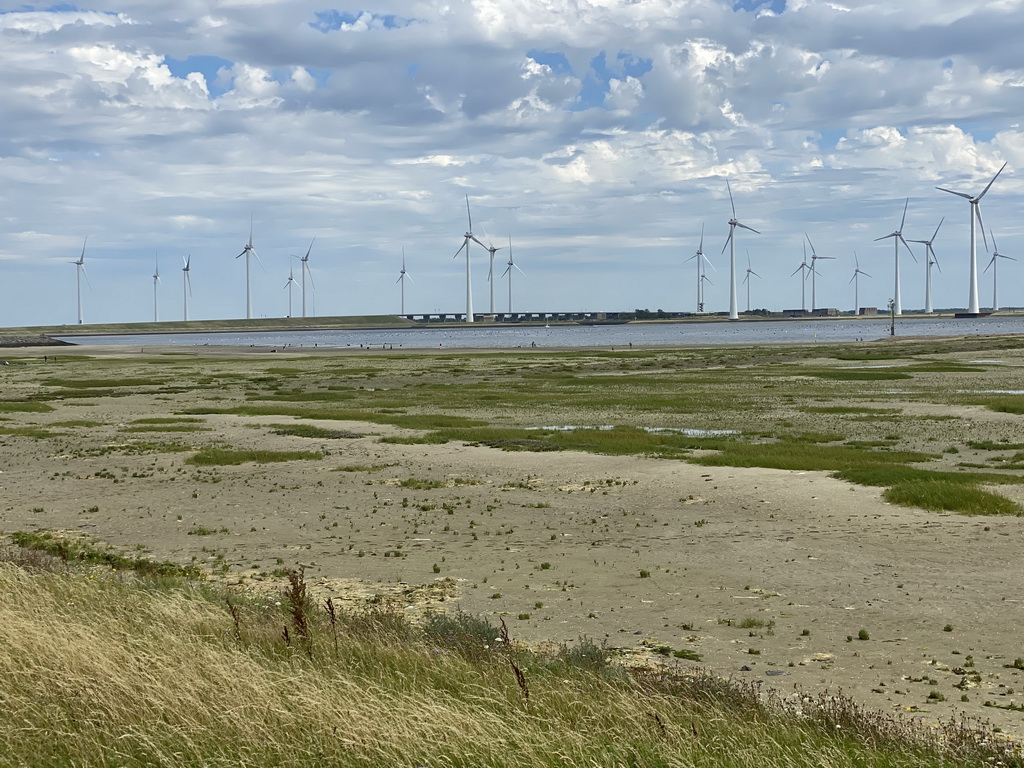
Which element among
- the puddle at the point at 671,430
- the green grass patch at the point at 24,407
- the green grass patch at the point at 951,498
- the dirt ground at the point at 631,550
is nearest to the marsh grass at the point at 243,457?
the dirt ground at the point at 631,550

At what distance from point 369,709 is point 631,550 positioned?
12889mm

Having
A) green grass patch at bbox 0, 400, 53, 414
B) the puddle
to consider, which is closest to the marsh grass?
the puddle

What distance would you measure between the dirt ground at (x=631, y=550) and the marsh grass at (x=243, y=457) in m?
1.01

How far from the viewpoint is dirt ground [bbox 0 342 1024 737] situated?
1502 centimetres

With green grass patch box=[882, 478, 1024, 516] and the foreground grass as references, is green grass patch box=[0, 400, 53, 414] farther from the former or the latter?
the foreground grass

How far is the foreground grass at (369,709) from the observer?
9633 mm

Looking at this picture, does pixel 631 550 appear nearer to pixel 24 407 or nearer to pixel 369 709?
pixel 369 709

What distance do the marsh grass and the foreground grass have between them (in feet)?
78.2

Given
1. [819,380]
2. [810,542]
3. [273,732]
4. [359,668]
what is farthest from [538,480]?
[819,380]

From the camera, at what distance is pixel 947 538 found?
2267 centimetres

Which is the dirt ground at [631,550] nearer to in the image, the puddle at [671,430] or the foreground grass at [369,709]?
the foreground grass at [369,709]

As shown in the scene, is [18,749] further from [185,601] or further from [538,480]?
[538,480]

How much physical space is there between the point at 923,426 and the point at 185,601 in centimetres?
3663

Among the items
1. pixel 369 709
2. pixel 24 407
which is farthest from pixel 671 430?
pixel 24 407
